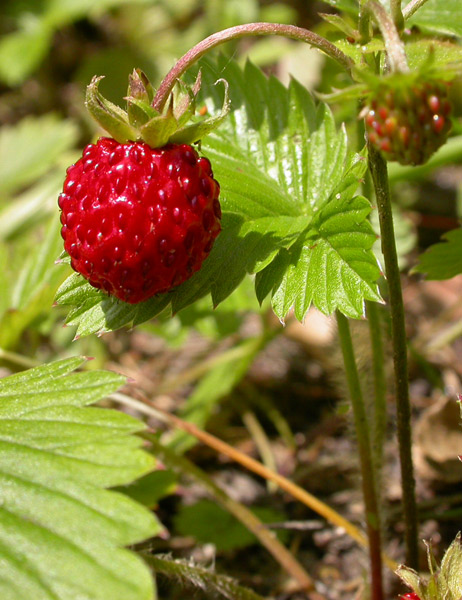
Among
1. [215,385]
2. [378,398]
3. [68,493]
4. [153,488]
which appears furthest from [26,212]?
[68,493]

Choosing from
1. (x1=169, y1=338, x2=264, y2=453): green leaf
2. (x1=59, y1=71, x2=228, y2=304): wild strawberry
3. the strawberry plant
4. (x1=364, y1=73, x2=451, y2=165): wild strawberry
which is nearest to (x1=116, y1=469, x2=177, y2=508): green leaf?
the strawberry plant

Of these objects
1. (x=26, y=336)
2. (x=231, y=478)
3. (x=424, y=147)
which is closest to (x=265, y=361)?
(x=231, y=478)

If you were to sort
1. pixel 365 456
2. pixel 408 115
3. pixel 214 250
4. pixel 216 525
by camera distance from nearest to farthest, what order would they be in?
pixel 408 115 < pixel 214 250 < pixel 365 456 < pixel 216 525

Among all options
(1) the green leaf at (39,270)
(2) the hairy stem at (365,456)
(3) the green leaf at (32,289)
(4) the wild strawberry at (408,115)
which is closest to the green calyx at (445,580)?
(2) the hairy stem at (365,456)

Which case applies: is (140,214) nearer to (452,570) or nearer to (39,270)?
(452,570)

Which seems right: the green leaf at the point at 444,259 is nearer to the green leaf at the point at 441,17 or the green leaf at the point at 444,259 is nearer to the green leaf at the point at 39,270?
the green leaf at the point at 441,17

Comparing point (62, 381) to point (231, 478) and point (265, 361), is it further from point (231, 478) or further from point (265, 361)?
point (265, 361)
